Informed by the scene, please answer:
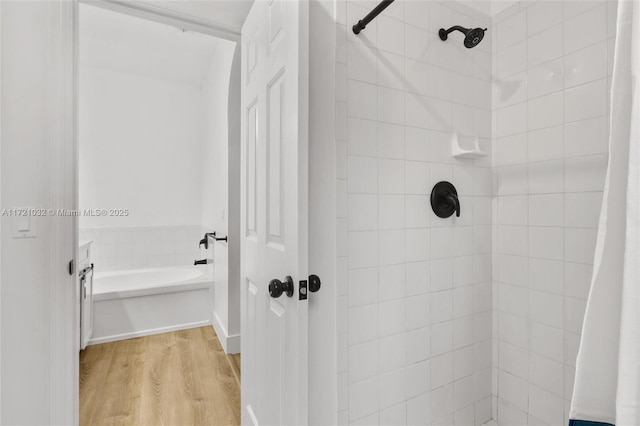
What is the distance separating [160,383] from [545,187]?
7.90 feet

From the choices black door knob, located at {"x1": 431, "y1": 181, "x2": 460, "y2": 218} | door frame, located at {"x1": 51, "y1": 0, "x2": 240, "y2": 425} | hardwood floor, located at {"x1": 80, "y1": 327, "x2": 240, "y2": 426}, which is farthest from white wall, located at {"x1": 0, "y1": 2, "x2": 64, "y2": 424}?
black door knob, located at {"x1": 431, "y1": 181, "x2": 460, "y2": 218}

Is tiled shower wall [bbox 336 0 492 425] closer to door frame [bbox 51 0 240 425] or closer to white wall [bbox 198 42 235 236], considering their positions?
door frame [bbox 51 0 240 425]

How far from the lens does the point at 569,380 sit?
4.23 ft

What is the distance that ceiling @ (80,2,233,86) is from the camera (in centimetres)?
256

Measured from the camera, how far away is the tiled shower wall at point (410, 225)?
46.7 inches

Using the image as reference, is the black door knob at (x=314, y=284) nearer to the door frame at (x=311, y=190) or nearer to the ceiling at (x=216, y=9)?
the door frame at (x=311, y=190)

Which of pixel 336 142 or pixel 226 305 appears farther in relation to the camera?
pixel 226 305

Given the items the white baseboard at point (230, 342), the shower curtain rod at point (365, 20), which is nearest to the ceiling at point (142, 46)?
the shower curtain rod at point (365, 20)

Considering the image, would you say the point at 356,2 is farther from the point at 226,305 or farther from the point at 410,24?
the point at 226,305

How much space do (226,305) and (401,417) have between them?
5.29 ft

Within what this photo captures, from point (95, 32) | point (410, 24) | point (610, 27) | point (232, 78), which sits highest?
point (95, 32)

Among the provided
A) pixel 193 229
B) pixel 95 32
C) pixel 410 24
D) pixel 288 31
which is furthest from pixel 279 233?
pixel 193 229

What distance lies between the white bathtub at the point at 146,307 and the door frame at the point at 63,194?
5.22 ft

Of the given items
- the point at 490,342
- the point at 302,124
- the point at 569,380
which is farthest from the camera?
the point at 490,342
